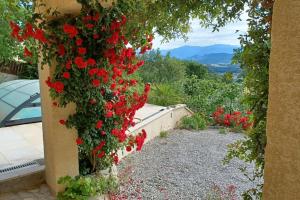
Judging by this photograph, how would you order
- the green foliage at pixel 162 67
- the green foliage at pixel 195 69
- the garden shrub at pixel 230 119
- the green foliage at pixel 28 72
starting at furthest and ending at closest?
1. the green foliage at pixel 195 69
2. the green foliage at pixel 162 67
3. the green foliage at pixel 28 72
4. the garden shrub at pixel 230 119

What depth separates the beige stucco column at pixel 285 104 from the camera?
76 cm

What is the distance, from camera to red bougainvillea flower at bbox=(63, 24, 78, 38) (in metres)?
2.46

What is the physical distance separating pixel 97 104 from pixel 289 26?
7.60 ft

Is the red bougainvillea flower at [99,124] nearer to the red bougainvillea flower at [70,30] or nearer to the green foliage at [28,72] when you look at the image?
the red bougainvillea flower at [70,30]

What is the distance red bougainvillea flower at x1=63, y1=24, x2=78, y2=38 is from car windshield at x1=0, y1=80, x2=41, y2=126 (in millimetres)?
3428

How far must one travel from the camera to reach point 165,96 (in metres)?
7.74

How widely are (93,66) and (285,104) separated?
214cm

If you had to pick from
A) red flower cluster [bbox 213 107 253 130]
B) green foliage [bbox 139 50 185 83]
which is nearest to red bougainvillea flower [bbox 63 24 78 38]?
red flower cluster [bbox 213 107 253 130]

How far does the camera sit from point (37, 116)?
556 cm

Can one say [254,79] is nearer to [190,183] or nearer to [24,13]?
[24,13]

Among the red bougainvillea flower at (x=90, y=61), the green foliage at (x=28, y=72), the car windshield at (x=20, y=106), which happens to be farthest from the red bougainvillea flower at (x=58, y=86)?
the green foliage at (x=28, y=72)

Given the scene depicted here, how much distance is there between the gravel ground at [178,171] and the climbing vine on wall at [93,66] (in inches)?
36.1

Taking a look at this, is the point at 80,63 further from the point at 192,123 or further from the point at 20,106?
the point at 192,123

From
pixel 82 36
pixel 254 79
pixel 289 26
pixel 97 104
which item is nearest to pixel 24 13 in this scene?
pixel 82 36
